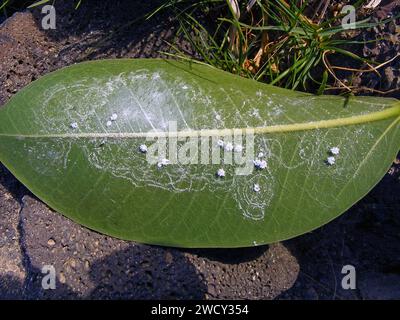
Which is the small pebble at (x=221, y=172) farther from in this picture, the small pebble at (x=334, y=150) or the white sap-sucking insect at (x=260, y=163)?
the small pebble at (x=334, y=150)
